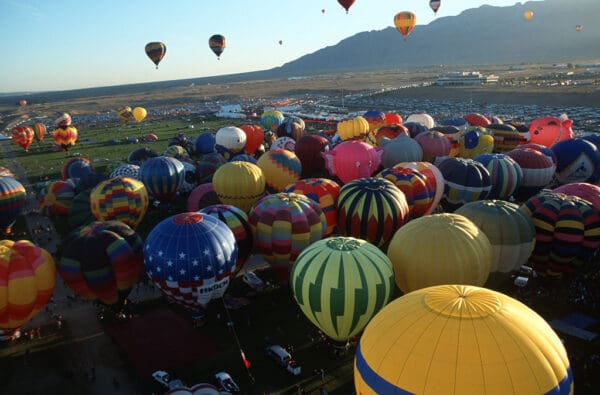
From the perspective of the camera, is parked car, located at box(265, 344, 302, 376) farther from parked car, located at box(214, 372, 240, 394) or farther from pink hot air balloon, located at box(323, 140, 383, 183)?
pink hot air balloon, located at box(323, 140, 383, 183)

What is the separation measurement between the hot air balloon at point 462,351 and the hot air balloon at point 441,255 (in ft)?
14.3

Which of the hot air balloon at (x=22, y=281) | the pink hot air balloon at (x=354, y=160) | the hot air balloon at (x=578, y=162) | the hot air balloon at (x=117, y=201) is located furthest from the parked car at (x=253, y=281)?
the hot air balloon at (x=578, y=162)

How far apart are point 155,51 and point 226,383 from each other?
4635 centimetres

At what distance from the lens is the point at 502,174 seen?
2255 cm

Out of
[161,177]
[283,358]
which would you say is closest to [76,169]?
[161,177]

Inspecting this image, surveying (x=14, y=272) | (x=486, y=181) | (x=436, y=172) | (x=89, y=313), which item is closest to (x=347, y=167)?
(x=436, y=172)

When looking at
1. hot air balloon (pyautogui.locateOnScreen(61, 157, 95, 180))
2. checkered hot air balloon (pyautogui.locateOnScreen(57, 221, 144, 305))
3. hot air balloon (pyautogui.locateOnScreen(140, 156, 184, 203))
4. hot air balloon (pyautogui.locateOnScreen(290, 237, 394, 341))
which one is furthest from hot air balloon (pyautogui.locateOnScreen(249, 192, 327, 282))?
hot air balloon (pyautogui.locateOnScreen(61, 157, 95, 180))

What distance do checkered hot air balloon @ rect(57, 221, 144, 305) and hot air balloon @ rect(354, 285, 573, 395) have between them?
32.7ft

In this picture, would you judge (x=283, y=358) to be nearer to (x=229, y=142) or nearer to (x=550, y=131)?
(x=229, y=142)

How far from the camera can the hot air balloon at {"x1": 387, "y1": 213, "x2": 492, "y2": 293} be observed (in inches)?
517

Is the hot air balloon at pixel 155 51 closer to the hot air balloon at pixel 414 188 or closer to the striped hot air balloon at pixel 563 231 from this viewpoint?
the hot air balloon at pixel 414 188

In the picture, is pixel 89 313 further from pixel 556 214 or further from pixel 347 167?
pixel 556 214

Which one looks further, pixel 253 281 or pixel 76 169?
pixel 76 169

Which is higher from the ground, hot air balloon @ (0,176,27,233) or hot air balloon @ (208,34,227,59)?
hot air balloon @ (208,34,227,59)
